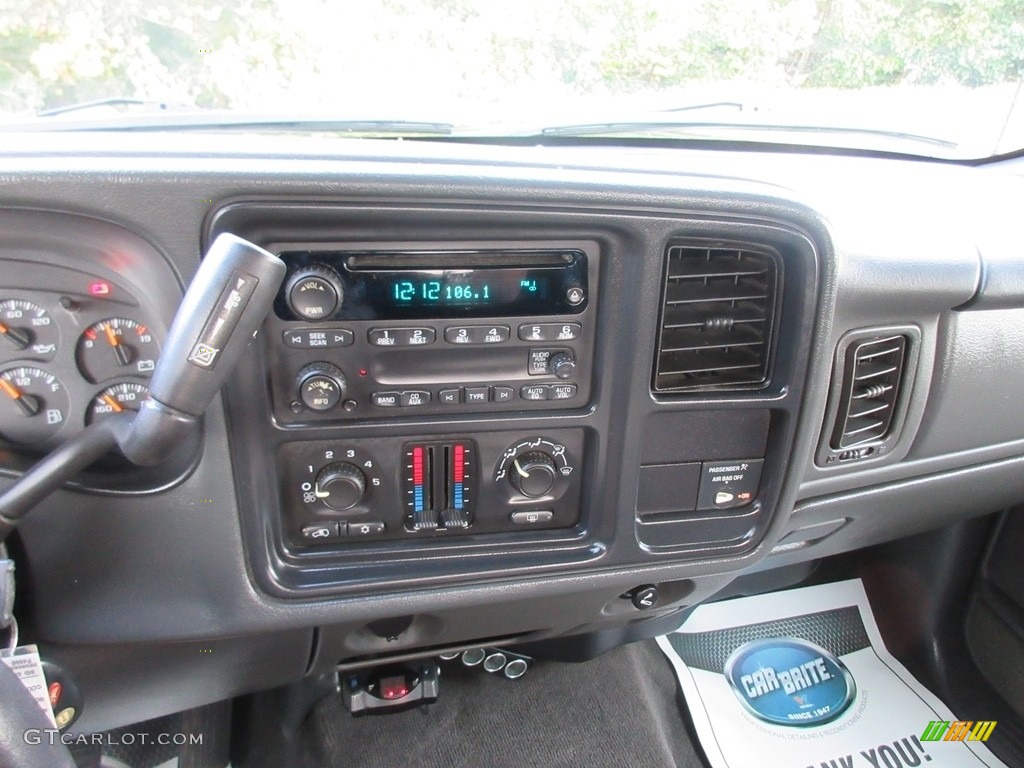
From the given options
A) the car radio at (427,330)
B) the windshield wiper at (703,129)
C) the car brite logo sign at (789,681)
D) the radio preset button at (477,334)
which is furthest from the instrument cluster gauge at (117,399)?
the car brite logo sign at (789,681)

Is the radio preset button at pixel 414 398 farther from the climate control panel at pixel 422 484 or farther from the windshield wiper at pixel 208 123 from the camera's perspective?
the windshield wiper at pixel 208 123

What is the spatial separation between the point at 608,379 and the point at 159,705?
90cm

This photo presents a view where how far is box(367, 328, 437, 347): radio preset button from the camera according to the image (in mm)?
949

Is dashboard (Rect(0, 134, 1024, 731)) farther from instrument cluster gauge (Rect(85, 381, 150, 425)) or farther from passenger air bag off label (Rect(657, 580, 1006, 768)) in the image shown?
passenger air bag off label (Rect(657, 580, 1006, 768))

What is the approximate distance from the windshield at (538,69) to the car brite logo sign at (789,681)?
4.03 feet

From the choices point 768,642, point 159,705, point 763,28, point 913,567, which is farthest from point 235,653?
point 913,567

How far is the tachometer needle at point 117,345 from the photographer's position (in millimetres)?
911

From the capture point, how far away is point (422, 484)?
42.6 inches

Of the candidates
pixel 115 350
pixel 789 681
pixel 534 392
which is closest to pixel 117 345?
pixel 115 350

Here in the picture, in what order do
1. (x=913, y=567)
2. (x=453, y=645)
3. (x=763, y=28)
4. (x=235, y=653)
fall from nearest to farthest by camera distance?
(x=235, y=653) → (x=453, y=645) → (x=763, y=28) → (x=913, y=567)

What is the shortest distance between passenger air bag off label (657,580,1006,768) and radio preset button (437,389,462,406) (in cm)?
117

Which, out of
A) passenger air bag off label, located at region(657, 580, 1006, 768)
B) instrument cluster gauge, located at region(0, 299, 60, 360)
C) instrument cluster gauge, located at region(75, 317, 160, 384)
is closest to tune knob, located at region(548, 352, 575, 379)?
instrument cluster gauge, located at region(75, 317, 160, 384)

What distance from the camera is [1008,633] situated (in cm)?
187

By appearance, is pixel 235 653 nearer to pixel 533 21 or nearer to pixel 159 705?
pixel 159 705
